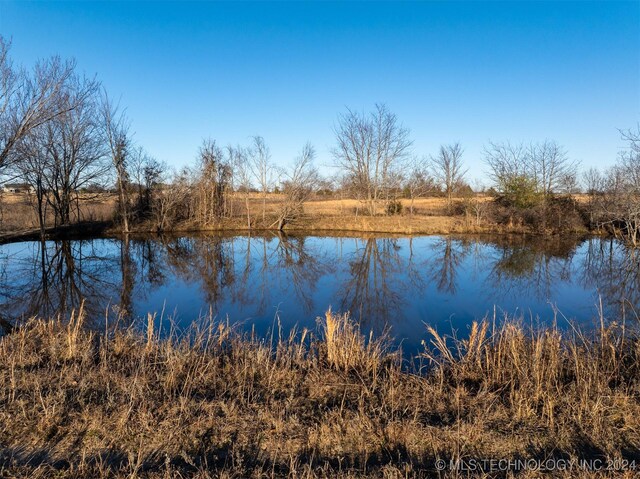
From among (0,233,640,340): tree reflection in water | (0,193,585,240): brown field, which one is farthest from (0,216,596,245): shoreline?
(0,233,640,340): tree reflection in water

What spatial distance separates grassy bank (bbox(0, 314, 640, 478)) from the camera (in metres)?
3.18

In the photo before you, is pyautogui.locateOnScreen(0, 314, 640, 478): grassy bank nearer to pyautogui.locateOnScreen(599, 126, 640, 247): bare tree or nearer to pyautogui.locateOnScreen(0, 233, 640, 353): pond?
pyautogui.locateOnScreen(0, 233, 640, 353): pond

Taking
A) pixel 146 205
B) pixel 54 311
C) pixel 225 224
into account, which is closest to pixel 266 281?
pixel 54 311

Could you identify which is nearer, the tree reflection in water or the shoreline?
the tree reflection in water

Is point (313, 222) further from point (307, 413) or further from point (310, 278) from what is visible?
point (307, 413)

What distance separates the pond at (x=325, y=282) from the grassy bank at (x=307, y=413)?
1255 mm

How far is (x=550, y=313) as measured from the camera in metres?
9.20

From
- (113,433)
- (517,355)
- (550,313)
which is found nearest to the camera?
(113,433)

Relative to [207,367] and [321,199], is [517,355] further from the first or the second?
[321,199]

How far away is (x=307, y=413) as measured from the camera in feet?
13.1

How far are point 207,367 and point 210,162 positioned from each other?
2553 cm

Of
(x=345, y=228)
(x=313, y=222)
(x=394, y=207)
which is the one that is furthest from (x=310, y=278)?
(x=394, y=207)

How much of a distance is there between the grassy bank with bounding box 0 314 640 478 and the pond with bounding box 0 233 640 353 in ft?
4.12

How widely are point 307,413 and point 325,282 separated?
28.6 feet
